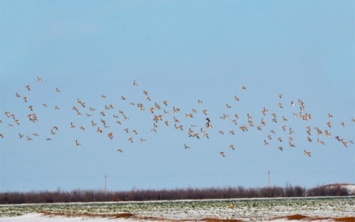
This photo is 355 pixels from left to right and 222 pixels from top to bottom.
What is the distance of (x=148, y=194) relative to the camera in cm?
8212

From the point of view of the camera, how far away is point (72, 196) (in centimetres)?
8069

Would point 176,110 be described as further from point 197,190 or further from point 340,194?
point 340,194

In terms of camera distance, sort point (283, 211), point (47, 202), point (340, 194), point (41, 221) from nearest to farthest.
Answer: point (41, 221) → point (283, 211) → point (47, 202) → point (340, 194)

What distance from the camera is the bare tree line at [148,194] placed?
80.2 meters

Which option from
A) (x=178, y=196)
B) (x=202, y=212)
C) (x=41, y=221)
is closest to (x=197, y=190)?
(x=178, y=196)

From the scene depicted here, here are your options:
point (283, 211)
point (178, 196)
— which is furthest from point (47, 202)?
point (283, 211)

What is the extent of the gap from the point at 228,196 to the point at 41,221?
36690mm

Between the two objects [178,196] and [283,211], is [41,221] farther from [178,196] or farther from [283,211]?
[178,196]

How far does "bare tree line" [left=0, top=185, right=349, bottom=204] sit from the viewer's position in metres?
80.2

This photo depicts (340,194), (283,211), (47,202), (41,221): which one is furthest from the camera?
(340,194)

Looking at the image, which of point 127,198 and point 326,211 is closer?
point 326,211

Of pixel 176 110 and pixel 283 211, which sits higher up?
pixel 176 110

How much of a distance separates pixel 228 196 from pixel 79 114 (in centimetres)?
3459

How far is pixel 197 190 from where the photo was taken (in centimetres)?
8269
